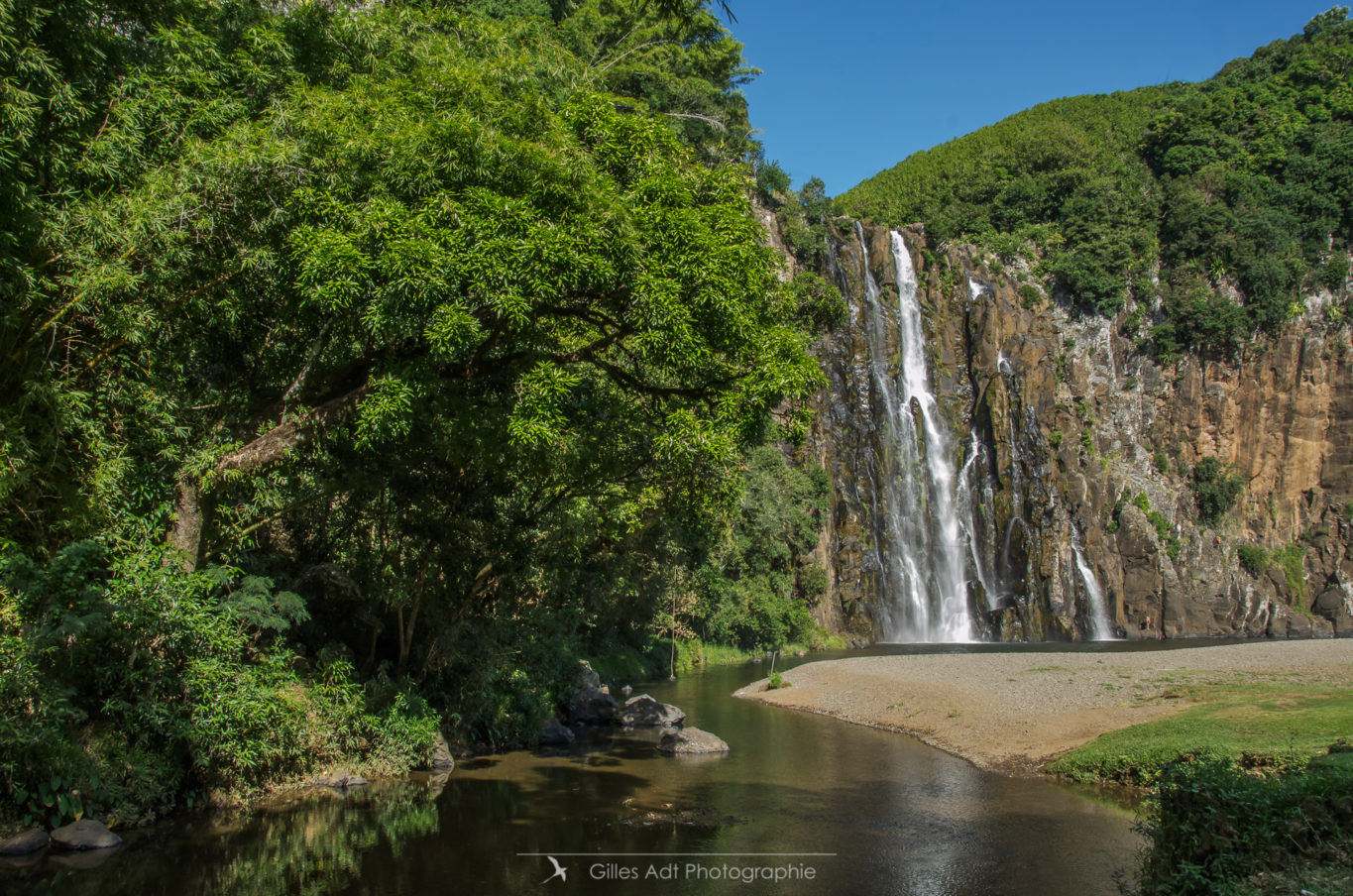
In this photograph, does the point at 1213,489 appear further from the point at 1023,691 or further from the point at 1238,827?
the point at 1238,827

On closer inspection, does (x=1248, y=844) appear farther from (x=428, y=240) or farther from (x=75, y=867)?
(x=75, y=867)

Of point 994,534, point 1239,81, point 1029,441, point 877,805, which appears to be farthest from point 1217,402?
point 877,805

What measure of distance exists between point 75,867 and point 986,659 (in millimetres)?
27662

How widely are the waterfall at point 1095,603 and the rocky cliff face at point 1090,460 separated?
11.5 inches

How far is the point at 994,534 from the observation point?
4909 cm

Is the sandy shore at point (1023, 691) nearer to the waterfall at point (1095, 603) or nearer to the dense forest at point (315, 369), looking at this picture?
the dense forest at point (315, 369)

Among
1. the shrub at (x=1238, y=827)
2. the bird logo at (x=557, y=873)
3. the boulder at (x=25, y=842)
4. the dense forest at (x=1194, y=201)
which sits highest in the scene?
the dense forest at (x=1194, y=201)

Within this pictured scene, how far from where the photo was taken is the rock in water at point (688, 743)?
1802cm

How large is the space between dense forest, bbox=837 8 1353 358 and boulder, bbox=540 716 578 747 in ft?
166

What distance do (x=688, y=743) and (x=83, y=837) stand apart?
1078 cm

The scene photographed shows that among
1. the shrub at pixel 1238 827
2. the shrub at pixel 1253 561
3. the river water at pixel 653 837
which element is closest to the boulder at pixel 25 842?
the river water at pixel 653 837

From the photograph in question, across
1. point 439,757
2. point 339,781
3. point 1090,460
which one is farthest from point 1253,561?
point 339,781

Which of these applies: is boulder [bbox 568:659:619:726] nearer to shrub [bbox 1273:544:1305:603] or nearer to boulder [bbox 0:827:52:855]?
boulder [bbox 0:827:52:855]

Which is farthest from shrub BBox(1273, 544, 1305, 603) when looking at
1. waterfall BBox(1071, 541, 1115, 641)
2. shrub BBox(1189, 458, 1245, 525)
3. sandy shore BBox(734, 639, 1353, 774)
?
sandy shore BBox(734, 639, 1353, 774)
